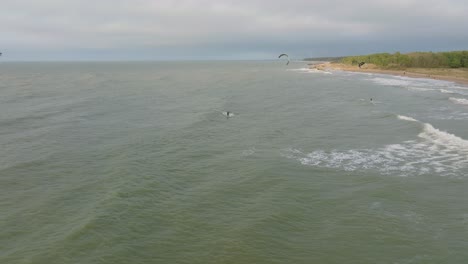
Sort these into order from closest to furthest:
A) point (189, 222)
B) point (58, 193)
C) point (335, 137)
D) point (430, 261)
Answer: point (430, 261), point (189, 222), point (58, 193), point (335, 137)

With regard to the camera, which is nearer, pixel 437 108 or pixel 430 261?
pixel 430 261

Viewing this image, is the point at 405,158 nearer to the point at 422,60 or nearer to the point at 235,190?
the point at 235,190

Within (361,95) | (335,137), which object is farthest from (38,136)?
(361,95)

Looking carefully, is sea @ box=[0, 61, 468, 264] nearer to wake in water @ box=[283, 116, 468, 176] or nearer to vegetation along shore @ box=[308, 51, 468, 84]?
wake in water @ box=[283, 116, 468, 176]

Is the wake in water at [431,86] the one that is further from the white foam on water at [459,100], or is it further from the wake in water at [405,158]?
the wake in water at [405,158]

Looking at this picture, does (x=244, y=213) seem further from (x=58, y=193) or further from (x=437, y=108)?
(x=437, y=108)

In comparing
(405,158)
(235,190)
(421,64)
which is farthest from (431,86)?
(235,190)

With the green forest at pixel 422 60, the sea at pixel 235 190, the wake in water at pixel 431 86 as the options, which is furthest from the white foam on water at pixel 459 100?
the green forest at pixel 422 60
